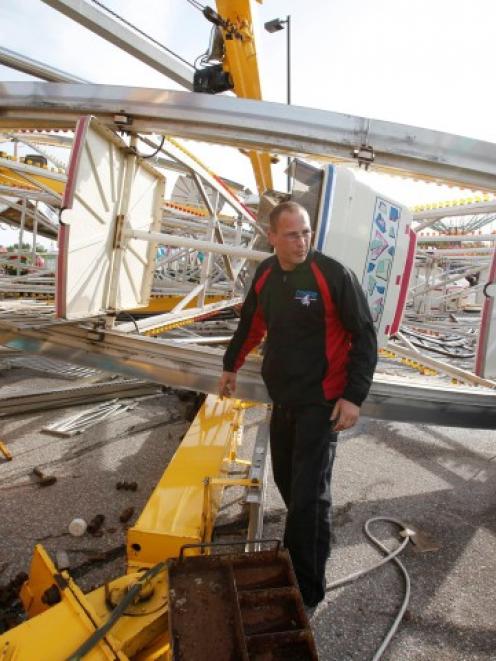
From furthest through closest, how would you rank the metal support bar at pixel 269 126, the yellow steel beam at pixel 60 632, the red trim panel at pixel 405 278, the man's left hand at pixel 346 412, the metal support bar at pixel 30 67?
the metal support bar at pixel 30 67, the red trim panel at pixel 405 278, the metal support bar at pixel 269 126, the man's left hand at pixel 346 412, the yellow steel beam at pixel 60 632

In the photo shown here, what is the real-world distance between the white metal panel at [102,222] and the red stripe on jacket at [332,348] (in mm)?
1533

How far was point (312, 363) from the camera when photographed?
7.02 feet

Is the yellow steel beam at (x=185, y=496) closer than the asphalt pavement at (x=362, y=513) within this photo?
Yes

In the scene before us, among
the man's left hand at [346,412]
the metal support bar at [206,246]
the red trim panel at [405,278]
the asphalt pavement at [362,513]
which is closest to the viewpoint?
the man's left hand at [346,412]

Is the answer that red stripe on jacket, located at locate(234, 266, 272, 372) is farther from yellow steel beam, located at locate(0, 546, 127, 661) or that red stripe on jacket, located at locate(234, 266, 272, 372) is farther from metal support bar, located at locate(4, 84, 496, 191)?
yellow steel beam, located at locate(0, 546, 127, 661)

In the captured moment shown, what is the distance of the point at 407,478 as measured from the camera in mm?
4074

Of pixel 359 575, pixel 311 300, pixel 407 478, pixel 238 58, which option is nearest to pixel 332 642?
pixel 359 575

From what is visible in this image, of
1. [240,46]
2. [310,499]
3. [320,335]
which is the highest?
[240,46]

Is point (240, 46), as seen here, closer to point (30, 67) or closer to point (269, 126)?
point (30, 67)

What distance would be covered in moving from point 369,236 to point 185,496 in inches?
82.2

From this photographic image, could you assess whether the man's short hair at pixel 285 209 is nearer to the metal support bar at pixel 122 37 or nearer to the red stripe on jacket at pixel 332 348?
the red stripe on jacket at pixel 332 348

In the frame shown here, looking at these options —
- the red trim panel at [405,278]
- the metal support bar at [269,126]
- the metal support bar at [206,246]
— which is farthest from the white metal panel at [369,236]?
the metal support bar at [206,246]

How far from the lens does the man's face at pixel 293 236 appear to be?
209 cm

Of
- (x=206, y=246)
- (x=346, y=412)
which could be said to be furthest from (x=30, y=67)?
(x=346, y=412)
